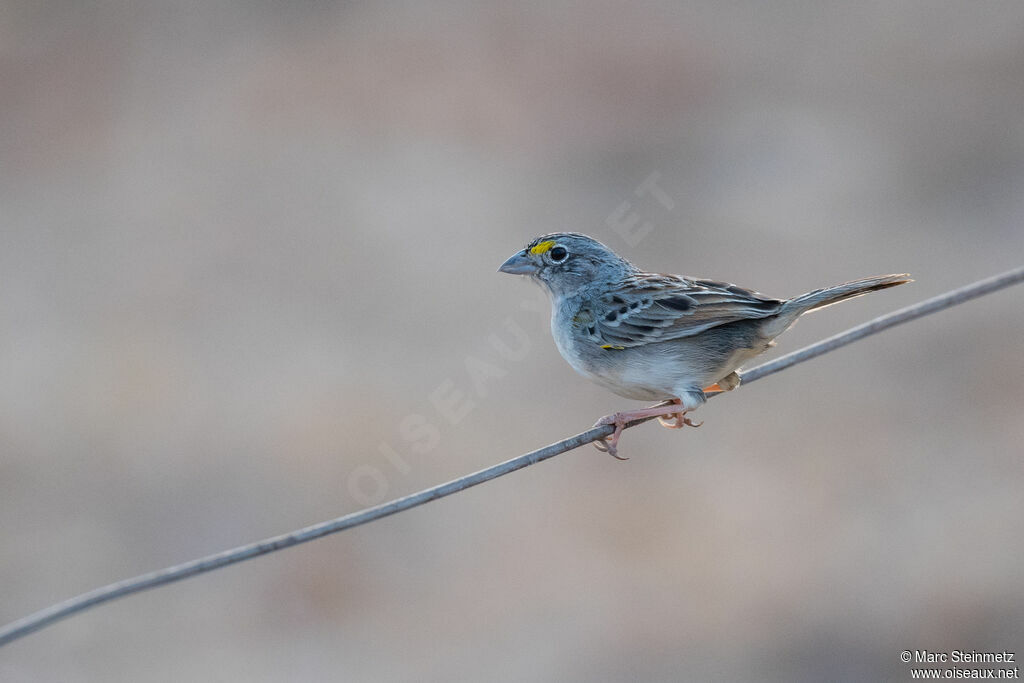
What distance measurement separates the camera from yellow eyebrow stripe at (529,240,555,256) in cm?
818

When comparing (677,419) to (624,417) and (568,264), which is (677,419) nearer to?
(624,417)

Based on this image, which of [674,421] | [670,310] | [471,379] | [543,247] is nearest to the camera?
[670,310]

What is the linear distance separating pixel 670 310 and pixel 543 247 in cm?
133

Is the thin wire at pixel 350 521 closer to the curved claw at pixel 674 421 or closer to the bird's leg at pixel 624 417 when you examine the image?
the bird's leg at pixel 624 417

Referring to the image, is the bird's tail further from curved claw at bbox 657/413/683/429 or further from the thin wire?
curved claw at bbox 657/413/683/429

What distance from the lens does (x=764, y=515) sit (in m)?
16.0

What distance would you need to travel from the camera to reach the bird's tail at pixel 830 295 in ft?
19.4

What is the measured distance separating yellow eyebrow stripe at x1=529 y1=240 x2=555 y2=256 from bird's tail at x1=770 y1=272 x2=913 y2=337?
1.89m

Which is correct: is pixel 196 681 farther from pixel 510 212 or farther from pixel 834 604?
pixel 510 212

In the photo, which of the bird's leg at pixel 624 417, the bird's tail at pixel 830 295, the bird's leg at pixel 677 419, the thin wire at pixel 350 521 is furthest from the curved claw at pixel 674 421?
the thin wire at pixel 350 521

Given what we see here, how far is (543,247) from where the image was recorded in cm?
820

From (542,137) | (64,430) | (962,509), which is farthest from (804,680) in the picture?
(542,137)

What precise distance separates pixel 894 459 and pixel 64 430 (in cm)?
1344

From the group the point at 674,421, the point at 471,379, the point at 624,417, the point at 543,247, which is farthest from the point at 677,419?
the point at 471,379
